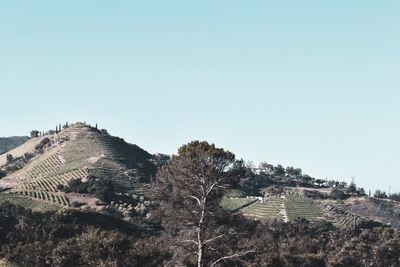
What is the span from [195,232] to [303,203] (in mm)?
151711

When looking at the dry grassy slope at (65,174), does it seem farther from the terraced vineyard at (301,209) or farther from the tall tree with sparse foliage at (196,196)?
the tall tree with sparse foliage at (196,196)

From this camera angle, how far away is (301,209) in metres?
179

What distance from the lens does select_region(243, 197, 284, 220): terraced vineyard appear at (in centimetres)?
16638

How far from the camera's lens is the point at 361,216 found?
7338 inches

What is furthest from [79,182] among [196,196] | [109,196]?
[196,196]

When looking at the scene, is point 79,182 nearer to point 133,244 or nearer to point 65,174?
point 65,174

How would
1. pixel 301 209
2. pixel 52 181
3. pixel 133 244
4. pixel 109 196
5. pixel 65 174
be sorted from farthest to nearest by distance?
pixel 301 209
pixel 65 174
pixel 52 181
pixel 109 196
pixel 133 244

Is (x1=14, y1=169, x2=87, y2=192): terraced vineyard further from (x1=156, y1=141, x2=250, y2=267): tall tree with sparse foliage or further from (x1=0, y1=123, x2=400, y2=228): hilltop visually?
(x1=156, y1=141, x2=250, y2=267): tall tree with sparse foliage

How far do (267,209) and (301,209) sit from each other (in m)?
11.1

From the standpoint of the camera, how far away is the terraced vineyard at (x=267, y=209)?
546 ft

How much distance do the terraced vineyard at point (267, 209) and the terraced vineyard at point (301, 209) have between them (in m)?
2.50

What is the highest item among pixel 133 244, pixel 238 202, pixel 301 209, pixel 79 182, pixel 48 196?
pixel 79 182

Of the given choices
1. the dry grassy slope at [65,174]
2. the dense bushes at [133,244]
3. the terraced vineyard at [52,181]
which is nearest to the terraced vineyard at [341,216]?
the dense bushes at [133,244]

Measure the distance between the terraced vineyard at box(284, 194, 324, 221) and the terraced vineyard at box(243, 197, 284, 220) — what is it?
2.50m
